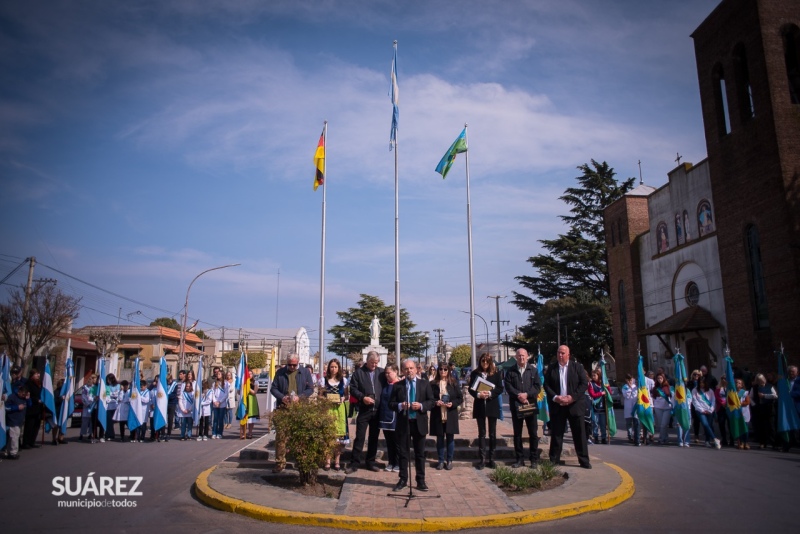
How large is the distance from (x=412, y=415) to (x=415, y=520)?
211 cm

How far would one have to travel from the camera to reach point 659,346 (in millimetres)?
33438

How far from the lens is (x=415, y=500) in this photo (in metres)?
7.78

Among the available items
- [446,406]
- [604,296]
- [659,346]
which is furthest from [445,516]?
[604,296]

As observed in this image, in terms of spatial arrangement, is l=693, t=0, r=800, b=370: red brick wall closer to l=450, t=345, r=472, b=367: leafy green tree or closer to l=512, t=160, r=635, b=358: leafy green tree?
l=512, t=160, r=635, b=358: leafy green tree

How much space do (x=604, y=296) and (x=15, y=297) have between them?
4300cm

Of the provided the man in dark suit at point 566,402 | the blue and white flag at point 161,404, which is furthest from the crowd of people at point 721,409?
the blue and white flag at point 161,404

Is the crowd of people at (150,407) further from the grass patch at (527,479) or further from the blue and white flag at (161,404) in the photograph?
the grass patch at (527,479)

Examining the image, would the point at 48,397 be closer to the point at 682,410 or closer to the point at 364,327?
the point at 682,410

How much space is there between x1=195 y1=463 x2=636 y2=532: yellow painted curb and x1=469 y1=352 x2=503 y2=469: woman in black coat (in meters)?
2.68

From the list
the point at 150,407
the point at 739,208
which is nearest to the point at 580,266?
the point at 739,208

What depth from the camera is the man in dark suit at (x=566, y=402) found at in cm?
1000

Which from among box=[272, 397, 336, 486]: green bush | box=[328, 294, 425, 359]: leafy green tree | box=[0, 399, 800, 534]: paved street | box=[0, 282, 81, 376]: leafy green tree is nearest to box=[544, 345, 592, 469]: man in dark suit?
box=[0, 399, 800, 534]: paved street

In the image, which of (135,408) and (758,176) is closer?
(135,408)

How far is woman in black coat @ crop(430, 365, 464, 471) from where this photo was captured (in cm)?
990
